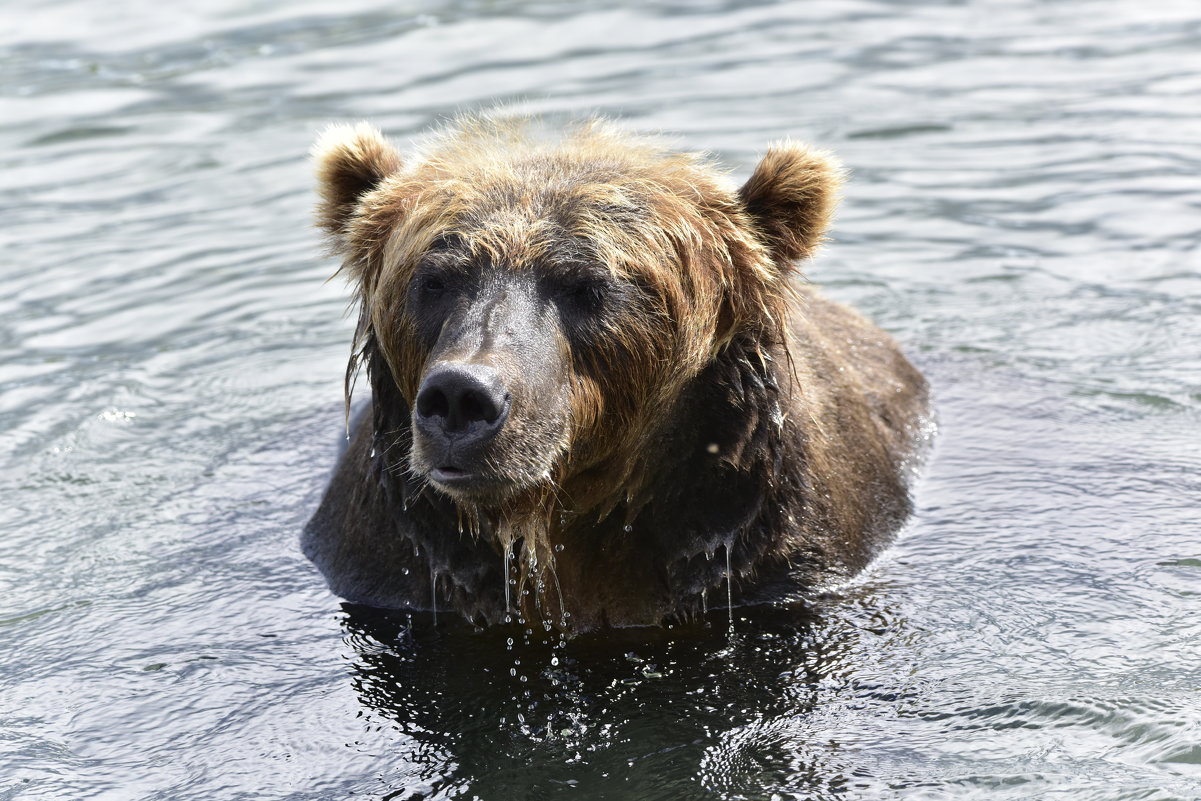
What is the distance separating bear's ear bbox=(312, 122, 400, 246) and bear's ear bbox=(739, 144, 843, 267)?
1.34 m

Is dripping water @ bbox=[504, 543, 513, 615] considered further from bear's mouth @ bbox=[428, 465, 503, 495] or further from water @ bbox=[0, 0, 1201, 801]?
bear's mouth @ bbox=[428, 465, 503, 495]

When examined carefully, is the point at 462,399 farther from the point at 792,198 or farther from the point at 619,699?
the point at 792,198

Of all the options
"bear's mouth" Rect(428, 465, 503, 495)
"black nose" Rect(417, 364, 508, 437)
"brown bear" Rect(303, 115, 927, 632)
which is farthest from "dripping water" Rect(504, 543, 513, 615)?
"black nose" Rect(417, 364, 508, 437)

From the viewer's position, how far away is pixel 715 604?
235 inches

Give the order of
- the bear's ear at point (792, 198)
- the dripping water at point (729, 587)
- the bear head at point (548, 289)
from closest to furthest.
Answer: the bear head at point (548, 289) < the bear's ear at point (792, 198) < the dripping water at point (729, 587)

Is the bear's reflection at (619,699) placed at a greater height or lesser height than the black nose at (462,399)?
lesser

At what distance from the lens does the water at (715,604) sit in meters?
5.20

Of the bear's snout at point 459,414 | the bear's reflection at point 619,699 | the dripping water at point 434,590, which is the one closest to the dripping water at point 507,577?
the bear's reflection at point 619,699

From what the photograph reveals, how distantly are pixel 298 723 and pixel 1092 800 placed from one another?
8.37ft

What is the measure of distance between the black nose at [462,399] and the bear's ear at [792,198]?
1.47 metres

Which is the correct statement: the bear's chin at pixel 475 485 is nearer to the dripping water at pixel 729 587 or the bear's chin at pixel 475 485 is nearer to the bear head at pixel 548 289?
the bear head at pixel 548 289

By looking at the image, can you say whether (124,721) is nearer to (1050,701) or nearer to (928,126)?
(1050,701)

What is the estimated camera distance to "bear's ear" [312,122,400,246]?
595 centimetres

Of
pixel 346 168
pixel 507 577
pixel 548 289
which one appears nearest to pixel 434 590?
pixel 507 577
